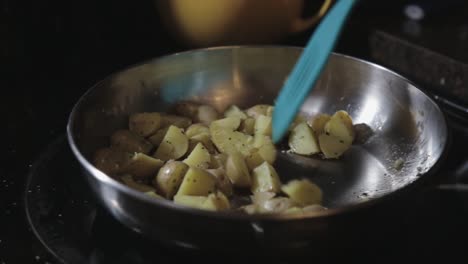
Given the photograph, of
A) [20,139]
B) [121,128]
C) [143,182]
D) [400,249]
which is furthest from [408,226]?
[20,139]

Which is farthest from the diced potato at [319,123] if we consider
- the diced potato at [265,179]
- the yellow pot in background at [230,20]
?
the yellow pot in background at [230,20]

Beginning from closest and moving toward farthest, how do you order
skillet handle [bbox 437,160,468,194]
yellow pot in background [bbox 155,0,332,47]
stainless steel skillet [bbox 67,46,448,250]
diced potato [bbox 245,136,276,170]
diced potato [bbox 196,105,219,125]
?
stainless steel skillet [bbox 67,46,448,250] → skillet handle [bbox 437,160,468,194] → diced potato [bbox 245,136,276,170] → diced potato [bbox 196,105,219,125] → yellow pot in background [bbox 155,0,332,47]

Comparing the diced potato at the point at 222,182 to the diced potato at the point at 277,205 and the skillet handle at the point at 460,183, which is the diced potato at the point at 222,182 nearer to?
the diced potato at the point at 277,205

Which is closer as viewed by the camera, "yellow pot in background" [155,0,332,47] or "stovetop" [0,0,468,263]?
"stovetop" [0,0,468,263]

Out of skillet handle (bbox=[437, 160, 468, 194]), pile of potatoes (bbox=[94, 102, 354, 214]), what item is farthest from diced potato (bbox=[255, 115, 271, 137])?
skillet handle (bbox=[437, 160, 468, 194])

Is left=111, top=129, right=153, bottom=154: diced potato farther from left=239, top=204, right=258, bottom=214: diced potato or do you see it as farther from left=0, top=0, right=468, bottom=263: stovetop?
left=239, top=204, right=258, bottom=214: diced potato

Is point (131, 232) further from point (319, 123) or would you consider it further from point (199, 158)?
point (319, 123)
